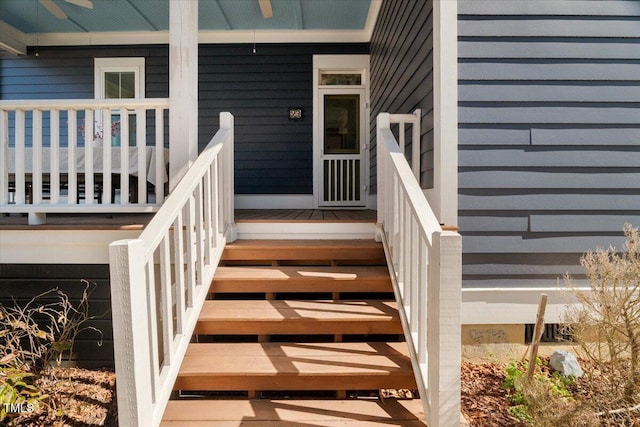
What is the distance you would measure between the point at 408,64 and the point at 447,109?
1.05m

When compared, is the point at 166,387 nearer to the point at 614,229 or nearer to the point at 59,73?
the point at 614,229

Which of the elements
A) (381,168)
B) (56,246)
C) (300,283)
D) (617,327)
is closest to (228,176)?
(300,283)

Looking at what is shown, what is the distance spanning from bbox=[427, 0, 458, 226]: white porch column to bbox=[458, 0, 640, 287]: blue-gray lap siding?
0.10 metres

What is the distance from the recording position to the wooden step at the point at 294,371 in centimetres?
197

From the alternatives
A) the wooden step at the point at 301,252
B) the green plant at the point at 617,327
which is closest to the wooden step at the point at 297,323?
the wooden step at the point at 301,252

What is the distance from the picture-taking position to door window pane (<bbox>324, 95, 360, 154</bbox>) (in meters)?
6.06

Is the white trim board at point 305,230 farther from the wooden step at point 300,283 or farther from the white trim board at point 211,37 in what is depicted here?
the white trim board at point 211,37

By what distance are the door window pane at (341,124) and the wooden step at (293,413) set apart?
450 cm

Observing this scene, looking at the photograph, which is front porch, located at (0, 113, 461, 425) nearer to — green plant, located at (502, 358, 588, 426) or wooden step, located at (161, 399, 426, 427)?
wooden step, located at (161, 399, 426, 427)

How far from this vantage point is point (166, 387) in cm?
181

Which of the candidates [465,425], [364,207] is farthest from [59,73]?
[465,425]

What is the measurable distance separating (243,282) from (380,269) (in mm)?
922

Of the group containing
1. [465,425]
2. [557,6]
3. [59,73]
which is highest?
[59,73]

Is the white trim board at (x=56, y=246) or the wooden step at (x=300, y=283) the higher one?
the white trim board at (x=56, y=246)
